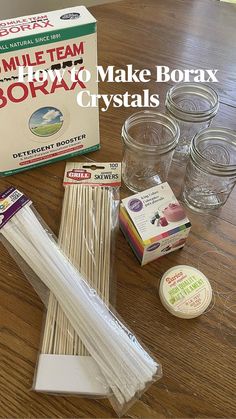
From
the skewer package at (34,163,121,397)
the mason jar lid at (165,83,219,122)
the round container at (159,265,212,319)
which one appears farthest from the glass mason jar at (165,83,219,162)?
the round container at (159,265,212,319)

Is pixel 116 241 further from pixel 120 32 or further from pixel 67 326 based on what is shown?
pixel 120 32

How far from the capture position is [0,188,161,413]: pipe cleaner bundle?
19.9 inches

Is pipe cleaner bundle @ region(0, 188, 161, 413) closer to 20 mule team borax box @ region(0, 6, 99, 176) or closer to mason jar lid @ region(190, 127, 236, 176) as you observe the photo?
20 mule team borax box @ region(0, 6, 99, 176)

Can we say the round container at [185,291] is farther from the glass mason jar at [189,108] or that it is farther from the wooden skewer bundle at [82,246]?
the glass mason jar at [189,108]

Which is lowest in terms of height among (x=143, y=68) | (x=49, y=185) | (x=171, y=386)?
(x=171, y=386)

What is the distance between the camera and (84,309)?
551 mm

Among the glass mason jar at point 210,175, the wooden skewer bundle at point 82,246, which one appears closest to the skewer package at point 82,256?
the wooden skewer bundle at point 82,246

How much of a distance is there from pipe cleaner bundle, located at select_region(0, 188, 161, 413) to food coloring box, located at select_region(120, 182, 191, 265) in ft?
0.35

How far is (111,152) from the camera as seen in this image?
79 centimetres

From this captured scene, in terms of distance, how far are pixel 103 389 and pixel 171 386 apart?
0.31 ft

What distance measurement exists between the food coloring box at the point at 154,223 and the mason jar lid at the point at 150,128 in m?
0.11

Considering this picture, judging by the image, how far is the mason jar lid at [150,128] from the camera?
2.35ft

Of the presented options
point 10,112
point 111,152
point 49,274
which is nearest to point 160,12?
point 111,152

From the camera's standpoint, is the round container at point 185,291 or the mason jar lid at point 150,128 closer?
the round container at point 185,291
